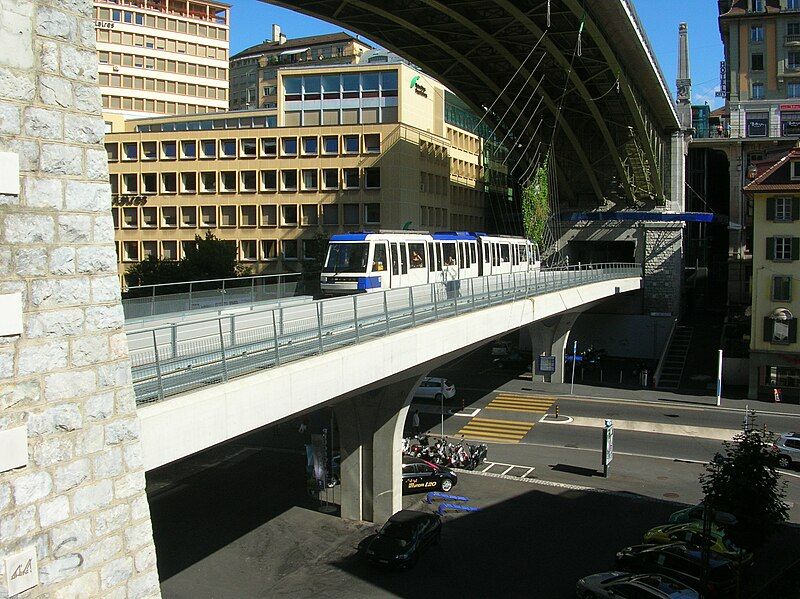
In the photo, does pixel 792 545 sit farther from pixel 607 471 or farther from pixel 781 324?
pixel 781 324

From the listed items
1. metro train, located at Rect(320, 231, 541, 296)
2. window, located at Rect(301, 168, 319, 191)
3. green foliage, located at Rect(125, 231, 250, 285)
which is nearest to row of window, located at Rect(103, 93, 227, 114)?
window, located at Rect(301, 168, 319, 191)

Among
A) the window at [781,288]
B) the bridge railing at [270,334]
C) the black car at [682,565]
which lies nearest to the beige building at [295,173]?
the window at [781,288]

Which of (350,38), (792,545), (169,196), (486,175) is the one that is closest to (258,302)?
(792,545)

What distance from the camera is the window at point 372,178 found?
198 ft

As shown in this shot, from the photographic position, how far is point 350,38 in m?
126

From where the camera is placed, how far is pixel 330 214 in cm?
6197

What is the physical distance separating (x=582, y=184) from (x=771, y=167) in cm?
2656

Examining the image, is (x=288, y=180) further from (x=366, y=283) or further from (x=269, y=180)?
(x=366, y=283)

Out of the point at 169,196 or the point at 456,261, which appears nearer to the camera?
the point at 456,261

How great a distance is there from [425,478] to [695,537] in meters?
9.90

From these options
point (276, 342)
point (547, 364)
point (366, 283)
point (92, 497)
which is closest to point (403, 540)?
point (366, 283)

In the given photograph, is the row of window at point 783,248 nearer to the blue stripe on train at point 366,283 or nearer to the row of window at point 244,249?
the blue stripe on train at point 366,283

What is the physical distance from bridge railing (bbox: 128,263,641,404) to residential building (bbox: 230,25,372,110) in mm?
99757

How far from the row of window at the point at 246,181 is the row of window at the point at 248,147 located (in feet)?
4.32
